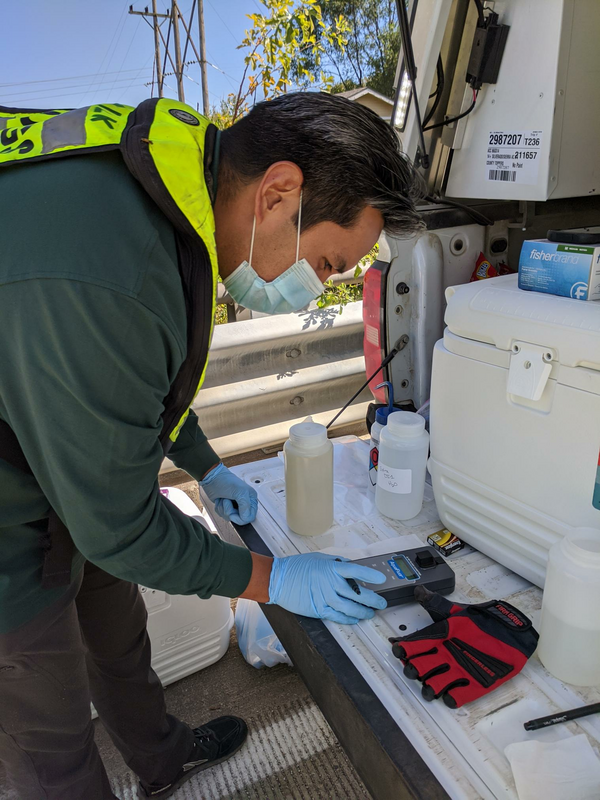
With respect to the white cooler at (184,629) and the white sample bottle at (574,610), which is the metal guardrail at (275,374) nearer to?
the white cooler at (184,629)

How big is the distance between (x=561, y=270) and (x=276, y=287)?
1.75 ft

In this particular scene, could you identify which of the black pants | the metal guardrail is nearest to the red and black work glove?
the black pants

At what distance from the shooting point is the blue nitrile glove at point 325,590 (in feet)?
3.46

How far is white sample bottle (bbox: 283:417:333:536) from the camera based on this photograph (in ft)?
4.25

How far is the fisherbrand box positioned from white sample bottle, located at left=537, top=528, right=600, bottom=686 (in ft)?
1.42

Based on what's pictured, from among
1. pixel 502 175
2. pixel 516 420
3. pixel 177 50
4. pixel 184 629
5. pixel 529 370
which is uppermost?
pixel 177 50

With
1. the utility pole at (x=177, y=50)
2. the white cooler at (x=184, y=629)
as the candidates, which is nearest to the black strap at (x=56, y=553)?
the white cooler at (x=184, y=629)

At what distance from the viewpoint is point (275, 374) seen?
101 inches

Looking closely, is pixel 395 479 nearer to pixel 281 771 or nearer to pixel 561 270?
pixel 561 270

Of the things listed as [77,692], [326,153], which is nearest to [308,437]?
[326,153]

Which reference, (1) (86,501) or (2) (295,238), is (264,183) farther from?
(1) (86,501)

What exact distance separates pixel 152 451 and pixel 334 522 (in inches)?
24.4

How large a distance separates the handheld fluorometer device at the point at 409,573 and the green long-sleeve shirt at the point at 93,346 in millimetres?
408

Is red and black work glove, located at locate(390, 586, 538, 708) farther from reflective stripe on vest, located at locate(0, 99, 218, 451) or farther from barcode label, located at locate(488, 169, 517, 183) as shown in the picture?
barcode label, located at locate(488, 169, 517, 183)
